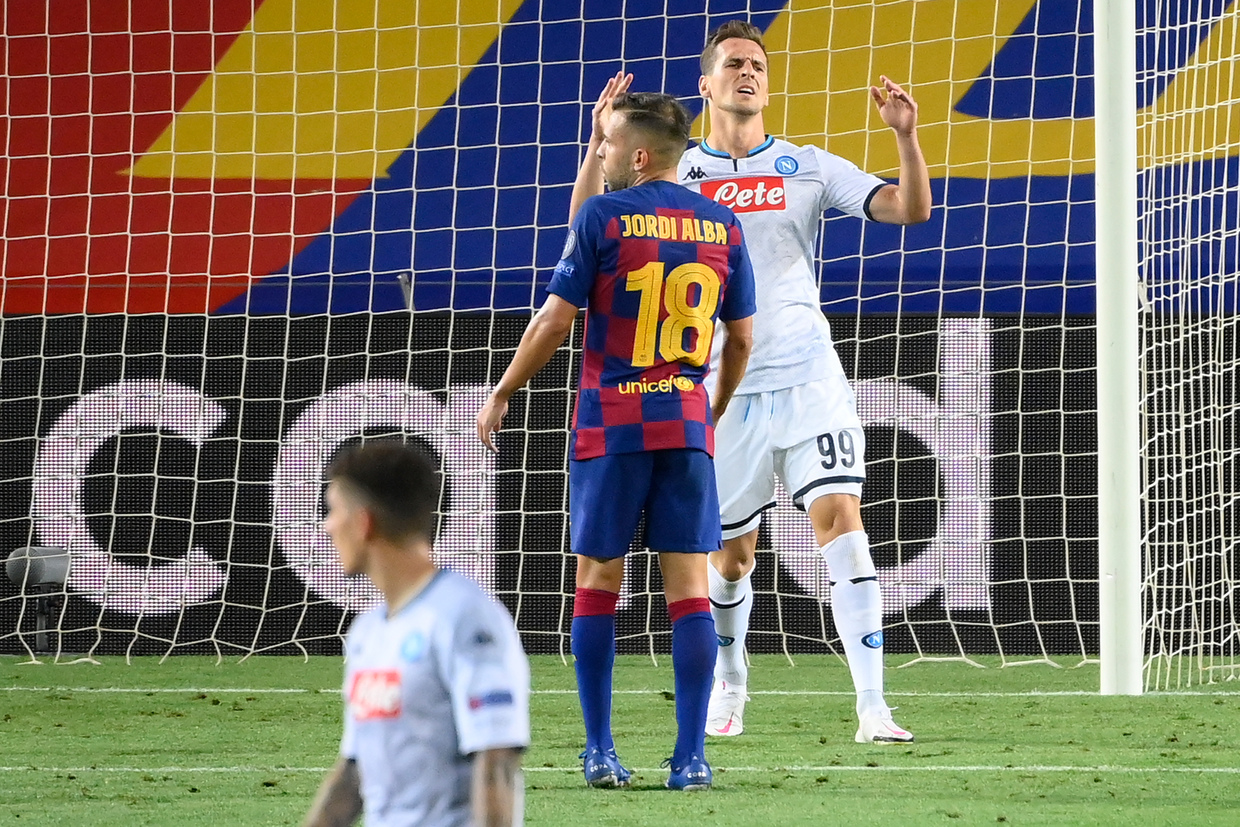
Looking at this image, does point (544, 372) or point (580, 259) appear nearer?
point (580, 259)

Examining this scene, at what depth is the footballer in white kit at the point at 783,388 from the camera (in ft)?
15.1

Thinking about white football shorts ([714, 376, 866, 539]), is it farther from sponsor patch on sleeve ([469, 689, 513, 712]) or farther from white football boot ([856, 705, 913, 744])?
sponsor patch on sleeve ([469, 689, 513, 712])

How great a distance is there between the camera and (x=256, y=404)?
24.4 feet

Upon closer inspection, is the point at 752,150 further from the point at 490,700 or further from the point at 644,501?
the point at 490,700

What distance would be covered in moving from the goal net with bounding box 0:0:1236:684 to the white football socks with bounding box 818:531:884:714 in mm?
2038

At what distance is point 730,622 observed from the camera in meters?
4.81

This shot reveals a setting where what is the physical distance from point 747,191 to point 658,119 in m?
1.15

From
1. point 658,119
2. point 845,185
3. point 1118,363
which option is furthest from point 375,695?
point 1118,363

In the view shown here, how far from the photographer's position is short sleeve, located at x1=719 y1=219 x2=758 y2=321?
148 inches

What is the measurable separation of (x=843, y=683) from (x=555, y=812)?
3103 mm

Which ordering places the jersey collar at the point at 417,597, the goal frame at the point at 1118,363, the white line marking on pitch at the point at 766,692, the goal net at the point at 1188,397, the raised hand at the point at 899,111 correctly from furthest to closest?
1. the goal net at the point at 1188,397
2. the white line marking on pitch at the point at 766,692
3. the goal frame at the point at 1118,363
4. the raised hand at the point at 899,111
5. the jersey collar at the point at 417,597

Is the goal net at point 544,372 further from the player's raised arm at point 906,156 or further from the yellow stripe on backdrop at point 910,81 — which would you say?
the player's raised arm at point 906,156

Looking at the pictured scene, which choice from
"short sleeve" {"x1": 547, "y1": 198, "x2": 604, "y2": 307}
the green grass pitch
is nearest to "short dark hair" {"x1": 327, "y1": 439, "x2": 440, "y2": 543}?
the green grass pitch

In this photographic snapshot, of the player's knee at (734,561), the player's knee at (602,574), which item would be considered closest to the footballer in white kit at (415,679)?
the player's knee at (602,574)
